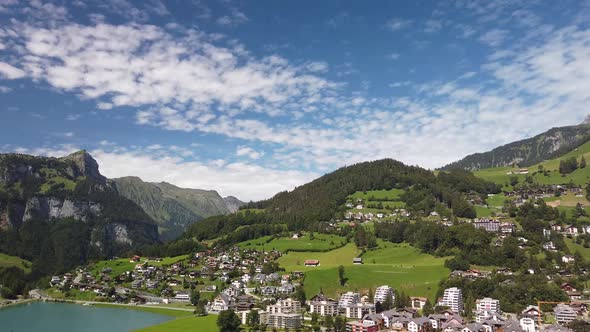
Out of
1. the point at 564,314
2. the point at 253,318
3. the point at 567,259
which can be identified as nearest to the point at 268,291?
the point at 253,318

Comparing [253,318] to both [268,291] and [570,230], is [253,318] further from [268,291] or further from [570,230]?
[570,230]

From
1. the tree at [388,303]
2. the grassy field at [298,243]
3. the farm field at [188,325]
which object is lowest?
the farm field at [188,325]

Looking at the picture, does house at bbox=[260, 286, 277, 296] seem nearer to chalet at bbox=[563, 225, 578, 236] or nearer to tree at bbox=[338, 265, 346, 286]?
tree at bbox=[338, 265, 346, 286]

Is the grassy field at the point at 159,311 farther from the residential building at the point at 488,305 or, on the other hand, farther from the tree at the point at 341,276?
the residential building at the point at 488,305

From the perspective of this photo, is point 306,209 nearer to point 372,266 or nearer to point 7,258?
point 372,266

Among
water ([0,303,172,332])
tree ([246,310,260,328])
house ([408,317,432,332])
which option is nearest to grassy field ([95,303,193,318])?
water ([0,303,172,332])

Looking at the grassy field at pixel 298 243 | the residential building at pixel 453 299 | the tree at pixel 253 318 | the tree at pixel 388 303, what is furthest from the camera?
the grassy field at pixel 298 243

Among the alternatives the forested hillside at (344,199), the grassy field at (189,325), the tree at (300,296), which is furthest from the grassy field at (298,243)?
the grassy field at (189,325)

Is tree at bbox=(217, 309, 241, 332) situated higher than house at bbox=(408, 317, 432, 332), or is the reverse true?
tree at bbox=(217, 309, 241, 332)
